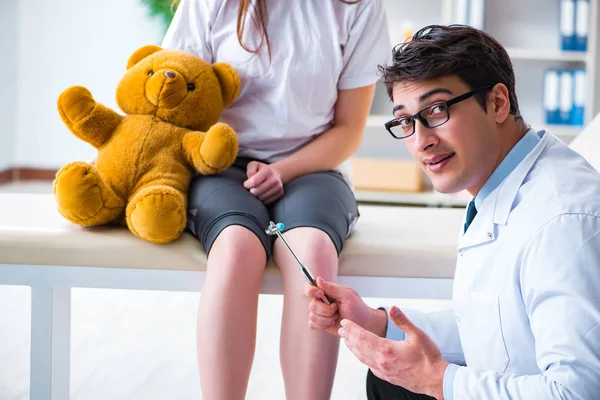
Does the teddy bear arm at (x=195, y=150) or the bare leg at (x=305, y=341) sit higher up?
the teddy bear arm at (x=195, y=150)

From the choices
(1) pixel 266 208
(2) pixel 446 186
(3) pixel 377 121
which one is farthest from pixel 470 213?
(3) pixel 377 121

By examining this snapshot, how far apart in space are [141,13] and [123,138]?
3726mm

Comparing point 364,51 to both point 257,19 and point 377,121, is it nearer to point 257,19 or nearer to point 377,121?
point 257,19

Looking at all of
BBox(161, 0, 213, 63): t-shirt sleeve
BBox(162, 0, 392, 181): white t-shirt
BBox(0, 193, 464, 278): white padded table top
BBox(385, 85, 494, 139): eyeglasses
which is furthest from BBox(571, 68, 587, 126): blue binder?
BBox(385, 85, 494, 139): eyeglasses

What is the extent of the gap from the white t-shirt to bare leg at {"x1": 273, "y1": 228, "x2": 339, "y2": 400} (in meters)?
0.36

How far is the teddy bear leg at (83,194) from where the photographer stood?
1312 mm

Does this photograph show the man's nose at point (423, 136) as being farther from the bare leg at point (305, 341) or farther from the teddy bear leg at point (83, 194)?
the teddy bear leg at point (83, 194)

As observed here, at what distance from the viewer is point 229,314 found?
1172 mm

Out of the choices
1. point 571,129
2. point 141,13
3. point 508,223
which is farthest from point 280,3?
point 141,13

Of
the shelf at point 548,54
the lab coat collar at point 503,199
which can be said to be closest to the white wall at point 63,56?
the shelf at point 548,54

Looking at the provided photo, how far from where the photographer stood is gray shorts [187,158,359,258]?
1293 millimetres

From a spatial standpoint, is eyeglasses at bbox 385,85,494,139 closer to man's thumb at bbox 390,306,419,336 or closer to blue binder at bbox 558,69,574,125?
man's thumb at bbox 390,306,419,336

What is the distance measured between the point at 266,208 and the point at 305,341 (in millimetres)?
313

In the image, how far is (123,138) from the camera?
143cm
